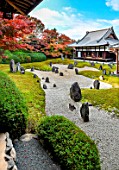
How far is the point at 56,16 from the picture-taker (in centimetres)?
2777

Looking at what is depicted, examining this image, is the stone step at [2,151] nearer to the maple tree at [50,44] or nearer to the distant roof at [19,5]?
the distant roof at [19,5]

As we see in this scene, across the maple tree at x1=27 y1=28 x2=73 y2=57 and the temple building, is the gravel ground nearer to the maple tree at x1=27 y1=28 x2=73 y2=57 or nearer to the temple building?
the maple tree at x1=27 y1=28 x2=73 y2=57

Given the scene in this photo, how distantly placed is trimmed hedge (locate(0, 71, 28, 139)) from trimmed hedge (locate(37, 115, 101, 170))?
591mm

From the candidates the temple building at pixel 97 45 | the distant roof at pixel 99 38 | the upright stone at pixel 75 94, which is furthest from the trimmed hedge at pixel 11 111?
the distant roof at pixel 99 38

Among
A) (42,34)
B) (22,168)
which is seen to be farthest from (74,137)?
(42,34)

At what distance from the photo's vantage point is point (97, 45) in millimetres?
31422

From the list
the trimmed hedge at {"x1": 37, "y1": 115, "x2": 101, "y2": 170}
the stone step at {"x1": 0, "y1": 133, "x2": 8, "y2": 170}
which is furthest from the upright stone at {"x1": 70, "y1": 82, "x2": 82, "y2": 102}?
the stone step at {"x1": 0, "y1": 133, "x2": 8, "y2": 170}

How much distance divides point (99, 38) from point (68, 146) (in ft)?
105

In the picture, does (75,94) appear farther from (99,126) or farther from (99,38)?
(99,38)

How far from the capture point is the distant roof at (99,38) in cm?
3170

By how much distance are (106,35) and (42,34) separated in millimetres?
10779

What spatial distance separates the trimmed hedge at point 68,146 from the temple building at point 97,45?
1047 inches

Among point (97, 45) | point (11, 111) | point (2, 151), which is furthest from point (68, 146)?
point (97, 45)

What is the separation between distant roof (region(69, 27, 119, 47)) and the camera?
104 ft
